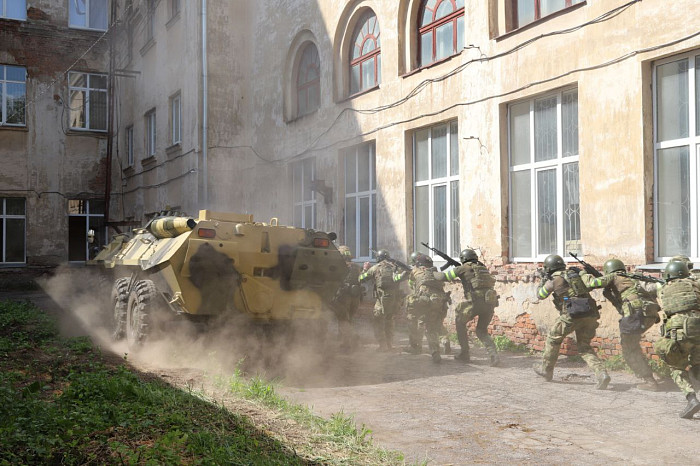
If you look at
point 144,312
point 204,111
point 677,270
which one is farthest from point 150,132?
point 677,270

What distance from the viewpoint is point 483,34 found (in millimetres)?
10711

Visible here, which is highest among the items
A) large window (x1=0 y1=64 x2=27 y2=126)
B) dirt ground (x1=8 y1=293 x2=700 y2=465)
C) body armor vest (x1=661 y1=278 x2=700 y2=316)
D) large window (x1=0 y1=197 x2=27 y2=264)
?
large window (x1=0 y1=64 x2=27 y2=126)

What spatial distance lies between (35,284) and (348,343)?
15.1m

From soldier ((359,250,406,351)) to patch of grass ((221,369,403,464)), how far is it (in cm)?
378

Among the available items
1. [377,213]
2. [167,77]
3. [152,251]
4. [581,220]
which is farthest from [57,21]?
[581,220]

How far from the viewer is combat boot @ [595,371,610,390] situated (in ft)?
23.5

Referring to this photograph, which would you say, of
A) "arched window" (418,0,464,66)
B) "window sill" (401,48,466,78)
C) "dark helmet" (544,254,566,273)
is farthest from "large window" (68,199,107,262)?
"dark helmet" (544,254,566,273)

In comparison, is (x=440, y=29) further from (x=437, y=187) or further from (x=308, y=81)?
(x=308, y=81)

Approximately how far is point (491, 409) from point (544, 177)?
4.56 m

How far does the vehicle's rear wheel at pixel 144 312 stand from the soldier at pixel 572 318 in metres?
4.66

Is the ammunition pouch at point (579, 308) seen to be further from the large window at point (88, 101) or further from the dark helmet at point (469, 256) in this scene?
the large window at point (88, 101)

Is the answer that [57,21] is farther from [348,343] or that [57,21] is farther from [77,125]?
[348,343]

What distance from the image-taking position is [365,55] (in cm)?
1393

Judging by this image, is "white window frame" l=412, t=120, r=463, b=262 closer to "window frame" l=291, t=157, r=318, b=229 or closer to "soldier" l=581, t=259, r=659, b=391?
"window frame" l=291, t=157, r=318, b=229
